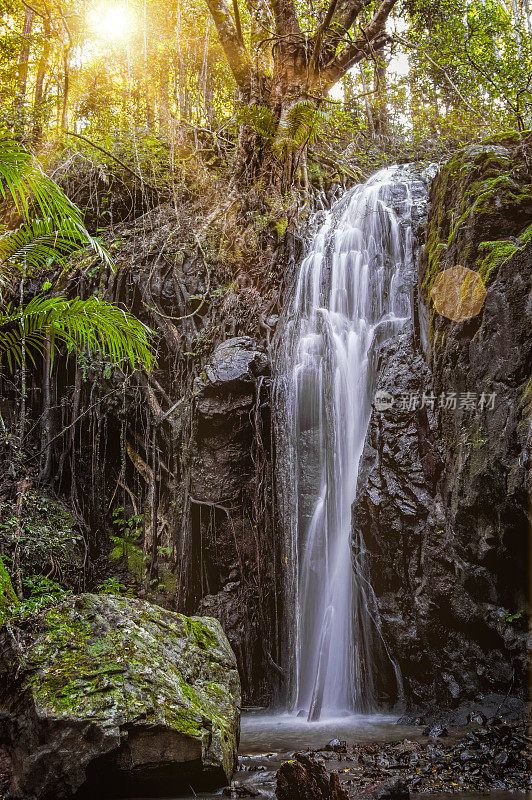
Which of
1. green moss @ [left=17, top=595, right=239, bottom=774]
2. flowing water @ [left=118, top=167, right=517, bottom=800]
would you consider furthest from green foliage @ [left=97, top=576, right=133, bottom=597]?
green moss @ [left=17, top=595, right=239, bottom=774]

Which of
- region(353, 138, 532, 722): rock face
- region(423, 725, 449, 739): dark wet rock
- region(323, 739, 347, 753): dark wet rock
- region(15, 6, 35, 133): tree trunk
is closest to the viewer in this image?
region(323, 739, 347, 753): dark wet rock

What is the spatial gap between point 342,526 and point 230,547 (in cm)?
171

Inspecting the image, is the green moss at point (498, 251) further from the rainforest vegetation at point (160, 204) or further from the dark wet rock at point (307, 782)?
the dark wet rock at point (307, 782)

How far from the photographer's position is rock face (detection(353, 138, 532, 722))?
15.3 feet

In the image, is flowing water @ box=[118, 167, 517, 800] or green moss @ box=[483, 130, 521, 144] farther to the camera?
green moss @ box=[483, 130, 521, 144]

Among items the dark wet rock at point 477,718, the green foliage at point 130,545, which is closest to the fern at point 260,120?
the green foliage at point 130,545

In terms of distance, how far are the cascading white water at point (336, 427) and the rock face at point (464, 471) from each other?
15.0 inches

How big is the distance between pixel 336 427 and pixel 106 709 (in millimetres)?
4309

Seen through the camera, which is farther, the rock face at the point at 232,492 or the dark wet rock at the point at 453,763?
the rock face at the point at 232,492

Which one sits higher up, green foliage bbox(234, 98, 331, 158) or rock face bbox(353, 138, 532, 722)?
green foliage bbox(234, 98, 331, 158)

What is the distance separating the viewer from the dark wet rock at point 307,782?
2359mm

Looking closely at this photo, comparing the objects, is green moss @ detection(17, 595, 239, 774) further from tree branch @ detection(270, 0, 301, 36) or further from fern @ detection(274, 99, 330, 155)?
tree branch @ detection(270, 0, 301, 36)

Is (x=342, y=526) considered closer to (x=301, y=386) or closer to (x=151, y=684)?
(x=301, y=386)

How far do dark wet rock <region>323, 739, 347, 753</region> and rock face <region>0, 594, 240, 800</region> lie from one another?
76cm
